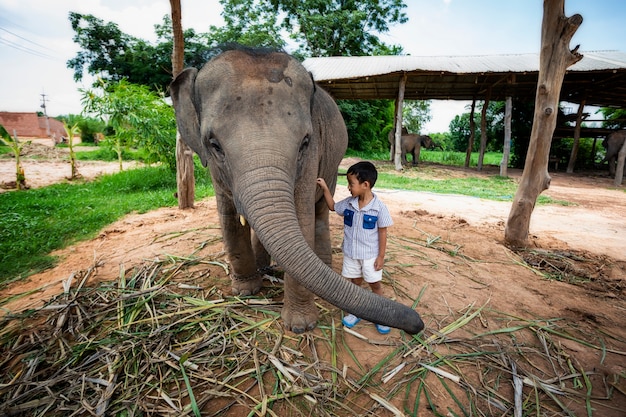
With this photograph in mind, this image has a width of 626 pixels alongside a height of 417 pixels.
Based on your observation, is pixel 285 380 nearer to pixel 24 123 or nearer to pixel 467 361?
pixel 467 361

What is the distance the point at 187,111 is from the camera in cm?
236

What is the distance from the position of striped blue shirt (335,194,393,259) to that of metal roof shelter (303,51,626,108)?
40.4 ft

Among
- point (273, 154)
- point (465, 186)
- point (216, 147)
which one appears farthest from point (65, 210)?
point (465, 186)

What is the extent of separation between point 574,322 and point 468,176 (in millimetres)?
12402

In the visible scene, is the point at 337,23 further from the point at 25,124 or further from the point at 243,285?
the point at 25,124

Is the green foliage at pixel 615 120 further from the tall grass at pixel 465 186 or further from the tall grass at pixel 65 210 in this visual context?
the tall grass at pixel 65 210

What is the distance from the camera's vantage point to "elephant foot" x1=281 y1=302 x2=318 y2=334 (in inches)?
98.7

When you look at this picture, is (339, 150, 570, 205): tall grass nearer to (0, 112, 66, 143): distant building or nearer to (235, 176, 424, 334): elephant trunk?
(235, 176, 424, 334): elephant trunk

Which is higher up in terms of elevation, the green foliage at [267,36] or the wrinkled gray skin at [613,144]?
the green foliage at [267,36]

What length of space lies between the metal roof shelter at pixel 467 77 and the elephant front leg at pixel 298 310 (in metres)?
13.0

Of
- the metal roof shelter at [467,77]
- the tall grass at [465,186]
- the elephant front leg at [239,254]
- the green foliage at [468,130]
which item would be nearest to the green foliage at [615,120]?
the metal roof shelter at [467,77]

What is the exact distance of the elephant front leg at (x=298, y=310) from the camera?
2479mm

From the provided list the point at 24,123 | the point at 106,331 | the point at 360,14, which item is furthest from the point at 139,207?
the point at 24,123

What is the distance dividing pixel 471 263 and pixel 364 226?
7.49 ft
